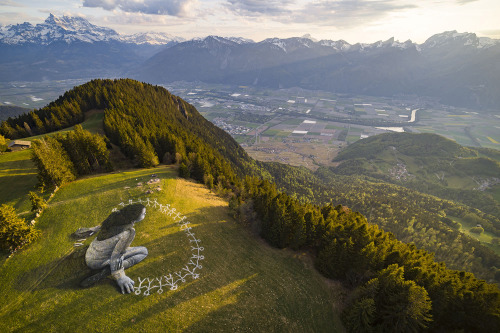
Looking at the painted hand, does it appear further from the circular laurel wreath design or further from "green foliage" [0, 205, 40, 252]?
"green foliage" [0, 205, 40, 252]

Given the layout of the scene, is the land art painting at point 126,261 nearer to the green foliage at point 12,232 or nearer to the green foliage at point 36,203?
the green foliage at point 12,232

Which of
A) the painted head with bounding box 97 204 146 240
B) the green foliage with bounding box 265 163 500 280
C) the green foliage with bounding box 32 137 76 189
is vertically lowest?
the green foliage with bounding box 265 163 500 280

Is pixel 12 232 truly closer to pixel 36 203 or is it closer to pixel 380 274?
pixel 36 203

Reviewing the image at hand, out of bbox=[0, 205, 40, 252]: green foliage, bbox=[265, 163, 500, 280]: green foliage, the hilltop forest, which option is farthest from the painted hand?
bbox=[265, 163, 500, 280]: green foliage

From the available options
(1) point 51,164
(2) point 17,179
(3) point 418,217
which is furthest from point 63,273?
(3) point 418,217

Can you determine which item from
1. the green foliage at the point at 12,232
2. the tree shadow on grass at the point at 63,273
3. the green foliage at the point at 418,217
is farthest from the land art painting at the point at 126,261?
the green foliage at the point at 418,217

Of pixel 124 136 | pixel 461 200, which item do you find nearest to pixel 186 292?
pixel 124 136

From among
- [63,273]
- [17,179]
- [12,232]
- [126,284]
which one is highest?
[12,232]
